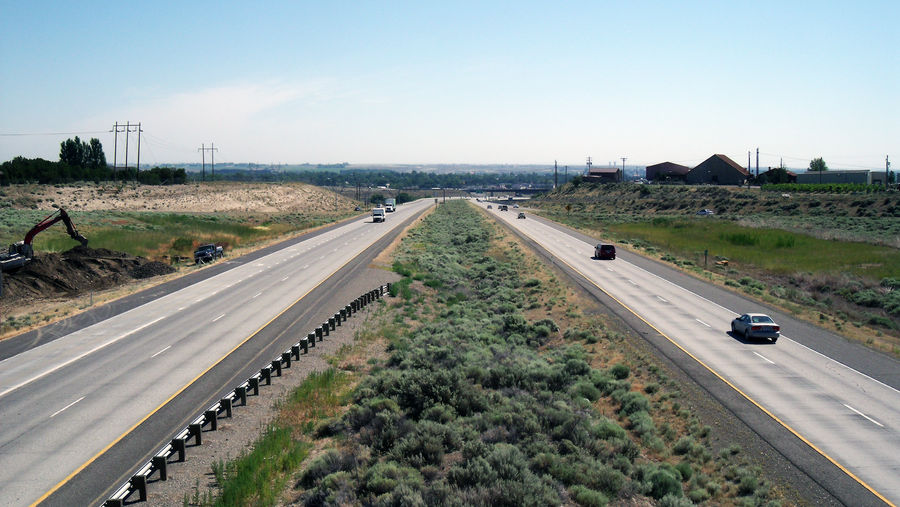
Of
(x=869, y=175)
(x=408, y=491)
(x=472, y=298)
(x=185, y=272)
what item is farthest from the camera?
(x=869, y=175)

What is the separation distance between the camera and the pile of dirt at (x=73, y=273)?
39956 millimetres

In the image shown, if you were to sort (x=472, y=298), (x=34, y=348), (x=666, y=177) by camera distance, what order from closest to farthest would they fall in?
(x=34, y=348), (x=472, y=298), (x=666, y=177)

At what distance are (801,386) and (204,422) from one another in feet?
63.7

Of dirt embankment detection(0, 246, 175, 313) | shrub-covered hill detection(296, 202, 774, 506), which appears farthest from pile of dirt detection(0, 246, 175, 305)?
shrub-covered hill detection(296, 202, 774, 506)

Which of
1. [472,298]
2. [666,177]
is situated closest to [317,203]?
[666,177]

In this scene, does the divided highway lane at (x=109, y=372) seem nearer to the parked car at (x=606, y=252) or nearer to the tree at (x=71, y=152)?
the parked car at (x=606, y=252)

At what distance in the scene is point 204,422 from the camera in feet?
58.0

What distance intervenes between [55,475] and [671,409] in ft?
55.7

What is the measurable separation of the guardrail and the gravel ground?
0.21m

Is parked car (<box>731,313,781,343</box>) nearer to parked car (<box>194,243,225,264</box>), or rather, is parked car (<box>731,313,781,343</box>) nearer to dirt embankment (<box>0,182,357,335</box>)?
dirt embankment (<box>0,182,357,335</box>)

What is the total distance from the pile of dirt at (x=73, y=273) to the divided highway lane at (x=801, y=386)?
113ft

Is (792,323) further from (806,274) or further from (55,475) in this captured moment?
(55,475)

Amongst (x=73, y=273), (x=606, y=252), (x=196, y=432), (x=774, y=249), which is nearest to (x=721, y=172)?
(x=774, y=249)

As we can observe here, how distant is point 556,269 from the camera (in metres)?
52.1
